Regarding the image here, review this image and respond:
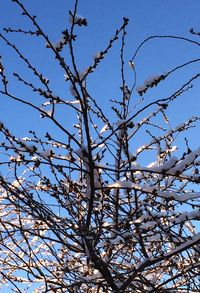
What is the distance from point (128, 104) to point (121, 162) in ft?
2.23

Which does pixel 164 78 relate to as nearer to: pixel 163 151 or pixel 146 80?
pixel 146 80

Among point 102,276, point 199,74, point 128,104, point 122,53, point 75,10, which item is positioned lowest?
point 102,276

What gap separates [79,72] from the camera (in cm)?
210

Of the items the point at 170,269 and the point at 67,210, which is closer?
the point at 67,210

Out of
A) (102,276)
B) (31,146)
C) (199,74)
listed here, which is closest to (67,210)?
(102,276)

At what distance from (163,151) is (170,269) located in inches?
54.3

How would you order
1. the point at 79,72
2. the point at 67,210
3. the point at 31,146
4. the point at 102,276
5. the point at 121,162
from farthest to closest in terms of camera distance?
1. the point at 121,162
2. the point at 67,210
3. the point at 102,276
4. the point at 31,146
5. the point at 79,72

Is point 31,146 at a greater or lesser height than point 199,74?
greater

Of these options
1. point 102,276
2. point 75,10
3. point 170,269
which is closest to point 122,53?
point 75,10

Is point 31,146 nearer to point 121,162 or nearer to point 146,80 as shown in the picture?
point 146,80

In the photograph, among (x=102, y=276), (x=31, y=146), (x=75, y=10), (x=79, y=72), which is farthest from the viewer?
(x=102, y=276)

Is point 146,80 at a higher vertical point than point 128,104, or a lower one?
lower

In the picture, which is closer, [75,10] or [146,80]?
[75,10]

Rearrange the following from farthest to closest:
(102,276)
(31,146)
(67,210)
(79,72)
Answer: (67,210), (102,276), (31,146), (79,72)
